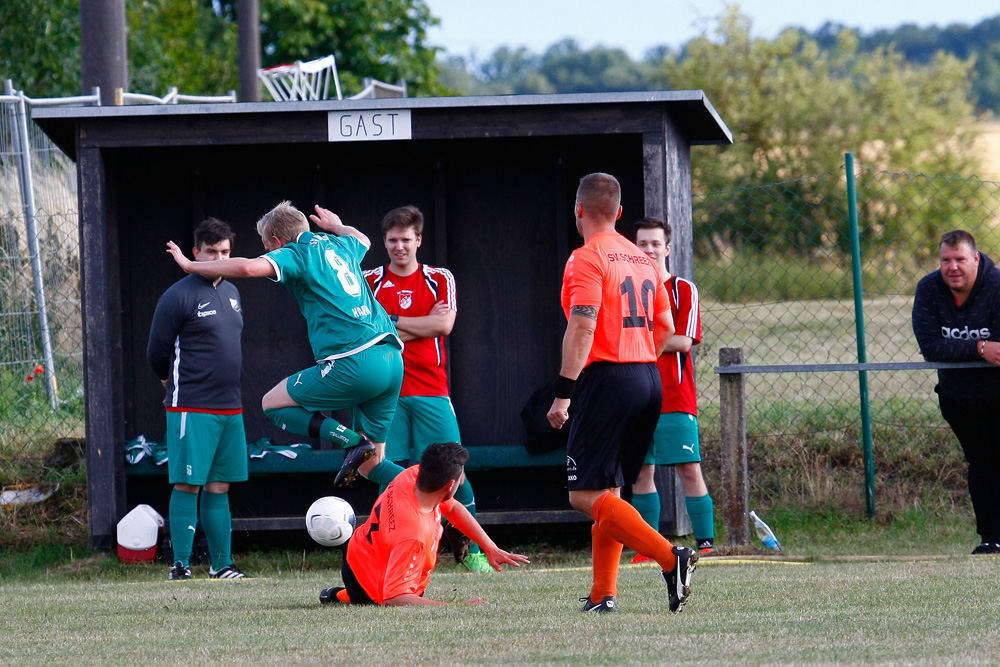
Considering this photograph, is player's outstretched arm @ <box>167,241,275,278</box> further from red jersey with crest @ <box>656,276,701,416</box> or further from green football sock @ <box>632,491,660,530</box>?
green football sock @ <box>632,491,660,530</box>

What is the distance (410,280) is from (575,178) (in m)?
1.70

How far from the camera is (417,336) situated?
7312 millimetres

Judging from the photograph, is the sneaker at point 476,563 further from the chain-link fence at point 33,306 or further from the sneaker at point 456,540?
the chain-link fence at point 33,306

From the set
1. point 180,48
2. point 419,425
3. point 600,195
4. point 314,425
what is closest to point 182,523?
point 314,425

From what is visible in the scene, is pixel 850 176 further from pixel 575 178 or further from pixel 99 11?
pixel 99 11

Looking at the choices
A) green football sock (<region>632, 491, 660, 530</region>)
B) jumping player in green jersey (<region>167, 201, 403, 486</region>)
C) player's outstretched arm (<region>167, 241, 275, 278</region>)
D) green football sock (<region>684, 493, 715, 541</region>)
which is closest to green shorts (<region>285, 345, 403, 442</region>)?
jumping player in green jersey (<region>167, 201, 403, 486</region>)

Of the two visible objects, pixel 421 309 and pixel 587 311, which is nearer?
pixel 587 311

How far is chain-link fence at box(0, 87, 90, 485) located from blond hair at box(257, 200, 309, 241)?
3105mm

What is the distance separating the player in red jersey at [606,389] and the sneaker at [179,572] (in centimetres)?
299

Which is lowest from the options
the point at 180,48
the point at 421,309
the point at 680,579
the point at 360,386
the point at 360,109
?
the point at 680,579

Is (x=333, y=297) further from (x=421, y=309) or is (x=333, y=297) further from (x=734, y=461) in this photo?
(x=734, y=461)

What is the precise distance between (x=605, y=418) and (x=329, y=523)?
2382 mm

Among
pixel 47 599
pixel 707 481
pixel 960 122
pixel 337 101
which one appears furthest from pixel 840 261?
pixel 960 122

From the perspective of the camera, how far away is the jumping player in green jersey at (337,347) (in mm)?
6332
